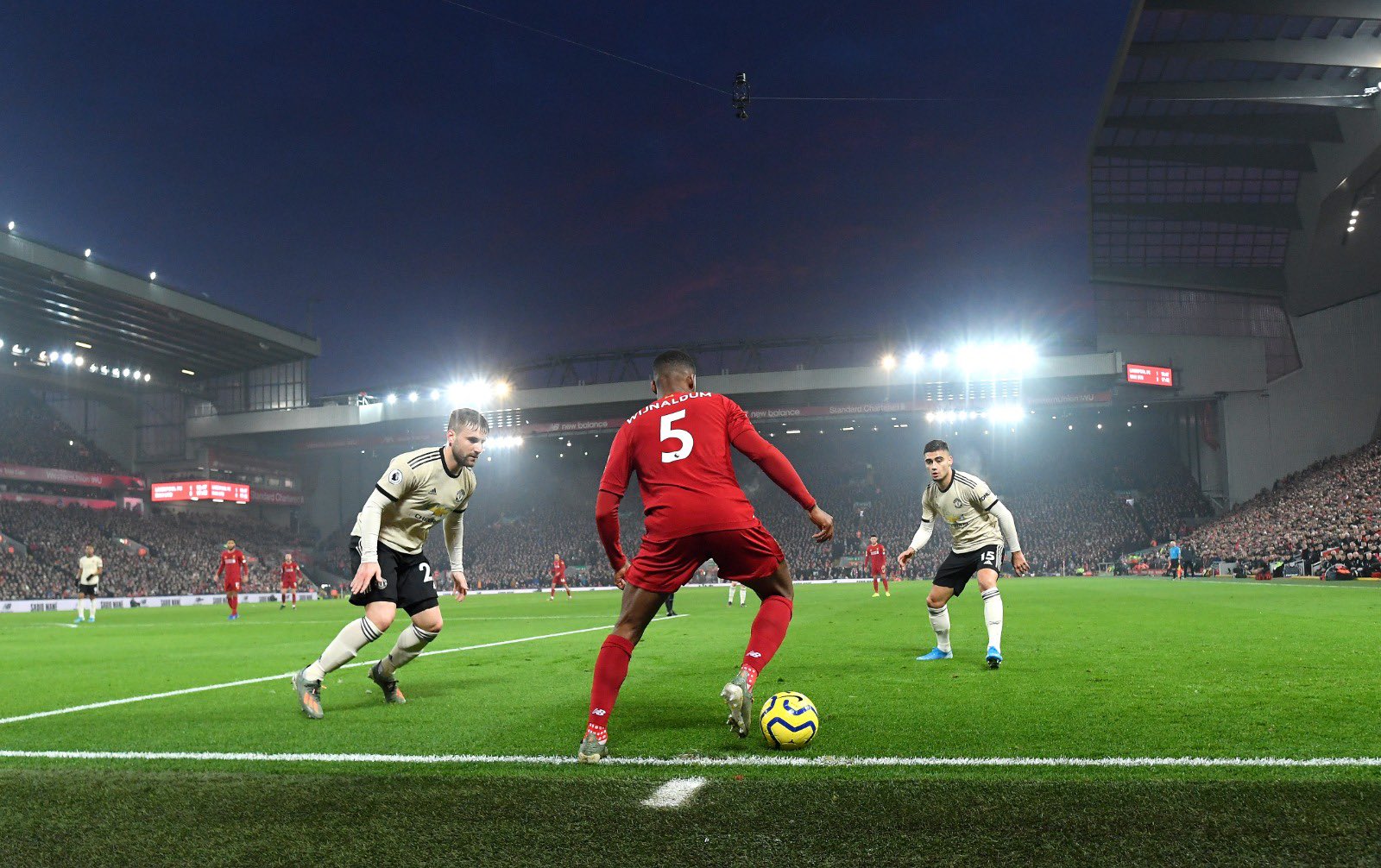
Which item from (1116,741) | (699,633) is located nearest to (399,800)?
(1116,741)

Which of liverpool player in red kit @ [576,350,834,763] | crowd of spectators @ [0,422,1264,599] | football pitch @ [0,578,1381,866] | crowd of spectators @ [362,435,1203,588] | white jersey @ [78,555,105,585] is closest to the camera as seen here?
football pitch @ [0,578,1381,866]

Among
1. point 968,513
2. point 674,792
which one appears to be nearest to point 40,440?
point 968,513

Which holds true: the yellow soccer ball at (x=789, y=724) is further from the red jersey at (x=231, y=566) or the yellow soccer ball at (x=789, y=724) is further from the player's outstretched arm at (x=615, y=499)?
the red jersey at (x=231, y=566)

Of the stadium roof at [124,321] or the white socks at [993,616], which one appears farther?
the stadium roof at [124,321]

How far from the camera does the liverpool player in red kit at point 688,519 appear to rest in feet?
16.4

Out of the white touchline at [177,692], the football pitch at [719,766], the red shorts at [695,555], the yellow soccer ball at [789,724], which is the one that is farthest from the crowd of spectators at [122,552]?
the yellow soccer ball at [789,724]

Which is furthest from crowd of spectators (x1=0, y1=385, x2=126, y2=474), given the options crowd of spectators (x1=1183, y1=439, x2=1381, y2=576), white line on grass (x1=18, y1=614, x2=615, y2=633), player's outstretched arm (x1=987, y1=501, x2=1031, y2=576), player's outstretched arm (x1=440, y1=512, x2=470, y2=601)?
crowd of spectators (x1=1183, y1=439, x2=1381, y2=576)

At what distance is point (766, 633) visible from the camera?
17.3ft

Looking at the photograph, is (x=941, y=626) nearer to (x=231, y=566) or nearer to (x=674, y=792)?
(x=674, y=792)

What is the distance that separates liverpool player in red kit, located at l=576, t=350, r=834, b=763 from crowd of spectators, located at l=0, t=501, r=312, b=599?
4577 centimetres

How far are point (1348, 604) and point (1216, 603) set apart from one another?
2297 millimetres

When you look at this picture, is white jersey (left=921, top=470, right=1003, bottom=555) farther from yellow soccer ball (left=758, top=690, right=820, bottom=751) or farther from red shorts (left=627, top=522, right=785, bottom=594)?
yellow soccer ball (left=758, top=690, right=820, bottom=751)

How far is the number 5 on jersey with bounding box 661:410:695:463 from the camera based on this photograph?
518cm

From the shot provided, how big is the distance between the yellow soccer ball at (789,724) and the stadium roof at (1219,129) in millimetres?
35073
